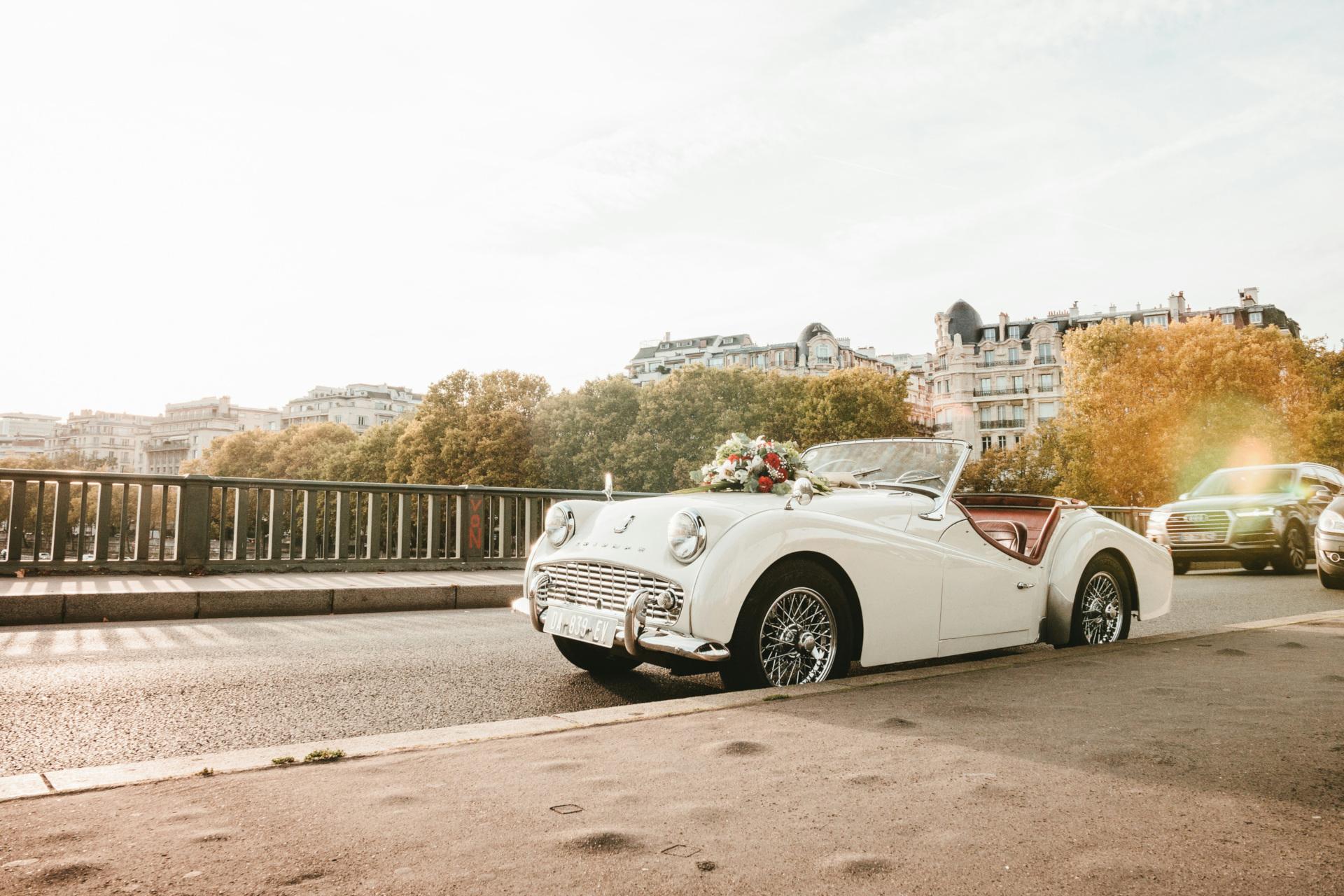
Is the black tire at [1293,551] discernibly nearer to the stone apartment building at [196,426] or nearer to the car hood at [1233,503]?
the car hood at [1233,503]

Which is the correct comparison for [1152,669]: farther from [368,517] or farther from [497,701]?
[368,517]

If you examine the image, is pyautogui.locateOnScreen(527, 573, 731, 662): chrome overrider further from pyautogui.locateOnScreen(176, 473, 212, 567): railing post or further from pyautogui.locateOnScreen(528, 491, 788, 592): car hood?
pyautogui.locateOnScreen(176, 473, 212, 567): railing post

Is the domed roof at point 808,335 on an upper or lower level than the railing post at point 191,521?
upper

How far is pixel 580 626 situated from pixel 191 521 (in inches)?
292

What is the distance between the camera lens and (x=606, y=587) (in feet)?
15.7

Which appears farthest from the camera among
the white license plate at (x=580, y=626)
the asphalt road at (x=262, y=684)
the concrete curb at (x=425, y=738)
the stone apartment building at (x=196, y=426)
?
the stone apartment building at (x=196, y=426)

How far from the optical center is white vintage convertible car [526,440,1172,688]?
173 inches

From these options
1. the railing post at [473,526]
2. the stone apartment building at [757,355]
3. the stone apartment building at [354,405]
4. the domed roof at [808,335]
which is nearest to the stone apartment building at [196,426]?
the stone apartment building at [354,405]

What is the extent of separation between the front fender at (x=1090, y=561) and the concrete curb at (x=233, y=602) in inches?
244

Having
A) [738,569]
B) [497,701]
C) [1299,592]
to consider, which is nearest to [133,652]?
[497,701]

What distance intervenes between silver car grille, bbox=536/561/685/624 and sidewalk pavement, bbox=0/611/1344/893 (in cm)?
45

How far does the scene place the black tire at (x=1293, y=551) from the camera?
15.4 metres

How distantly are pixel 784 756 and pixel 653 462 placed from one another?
52986mm

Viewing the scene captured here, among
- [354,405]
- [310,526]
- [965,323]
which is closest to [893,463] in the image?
[310,526]
